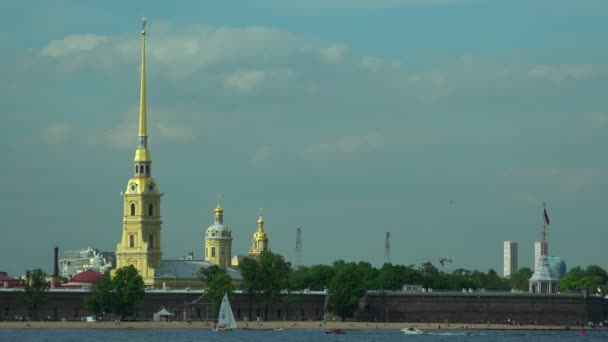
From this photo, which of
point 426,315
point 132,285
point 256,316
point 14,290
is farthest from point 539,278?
point 14,290

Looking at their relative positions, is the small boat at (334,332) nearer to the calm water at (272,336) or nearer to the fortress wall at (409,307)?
the calm water at (272,336)

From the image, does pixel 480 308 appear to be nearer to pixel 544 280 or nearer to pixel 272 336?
pixel 544 280

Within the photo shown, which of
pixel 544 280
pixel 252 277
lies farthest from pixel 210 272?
pixel 544 280

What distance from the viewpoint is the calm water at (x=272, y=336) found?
147 metres

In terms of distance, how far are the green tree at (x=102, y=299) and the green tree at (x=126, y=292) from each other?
51 centimetres

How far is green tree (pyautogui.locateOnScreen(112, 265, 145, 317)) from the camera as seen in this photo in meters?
177

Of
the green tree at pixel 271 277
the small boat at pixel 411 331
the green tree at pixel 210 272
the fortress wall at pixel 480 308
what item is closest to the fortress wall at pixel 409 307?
the fortress wall at pixel 480 308

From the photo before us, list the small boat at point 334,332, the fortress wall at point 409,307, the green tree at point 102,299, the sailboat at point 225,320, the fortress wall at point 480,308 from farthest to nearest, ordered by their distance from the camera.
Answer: the fortress wall at point 480,308 < the fortress wall at point 409,307 < the green tree at point 102,299 < the sailboat at point 225,320 < the small boat at point 334,332

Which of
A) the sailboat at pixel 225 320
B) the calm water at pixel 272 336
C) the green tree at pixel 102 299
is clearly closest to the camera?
the calm water at pixel 272 336

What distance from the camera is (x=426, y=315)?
186 metres

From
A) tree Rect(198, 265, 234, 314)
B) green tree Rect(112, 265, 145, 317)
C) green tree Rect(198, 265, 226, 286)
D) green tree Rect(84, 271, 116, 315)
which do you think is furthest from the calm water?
green tree Rect(198, 265, 226, 286)

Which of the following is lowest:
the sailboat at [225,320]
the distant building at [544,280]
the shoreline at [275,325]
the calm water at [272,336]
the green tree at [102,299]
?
the calm water at [272,336]

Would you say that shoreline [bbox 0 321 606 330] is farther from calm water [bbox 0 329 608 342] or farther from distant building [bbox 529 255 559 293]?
distant building [bbox 529 255 559 293]

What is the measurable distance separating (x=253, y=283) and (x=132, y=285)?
15.3 metres
